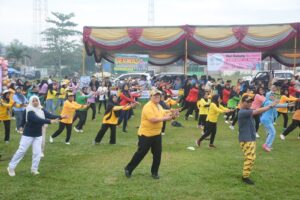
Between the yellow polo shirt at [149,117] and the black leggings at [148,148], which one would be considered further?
the black leggings at [148,148]

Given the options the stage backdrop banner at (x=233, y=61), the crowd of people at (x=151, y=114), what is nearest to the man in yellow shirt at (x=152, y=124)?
the crowd of people at (x=151, y=114)

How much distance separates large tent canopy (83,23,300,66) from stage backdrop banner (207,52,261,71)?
1.24 ft

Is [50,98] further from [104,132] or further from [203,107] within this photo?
[203,107]

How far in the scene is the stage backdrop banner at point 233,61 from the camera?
19062mm

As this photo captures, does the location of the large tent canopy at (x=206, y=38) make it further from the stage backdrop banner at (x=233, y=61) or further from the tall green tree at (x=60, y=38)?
the tall green tree at (x=60, y=38)

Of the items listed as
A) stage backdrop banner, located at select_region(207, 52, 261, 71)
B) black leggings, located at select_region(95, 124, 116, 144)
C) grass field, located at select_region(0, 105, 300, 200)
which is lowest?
grass field, located at select_region(0, 105, 300, 200)

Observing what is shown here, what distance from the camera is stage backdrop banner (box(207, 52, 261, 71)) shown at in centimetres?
1906

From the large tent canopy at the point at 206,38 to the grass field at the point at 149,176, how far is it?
8.41 metres

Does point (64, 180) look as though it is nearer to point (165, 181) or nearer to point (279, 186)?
point (165, 181)

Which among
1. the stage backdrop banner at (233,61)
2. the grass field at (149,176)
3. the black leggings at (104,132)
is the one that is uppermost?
the stage backdrop banner at (233,61)

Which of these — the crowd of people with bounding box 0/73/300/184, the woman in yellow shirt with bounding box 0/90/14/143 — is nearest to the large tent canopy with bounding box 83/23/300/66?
the crowd of people with bounding box 0/73/300/184

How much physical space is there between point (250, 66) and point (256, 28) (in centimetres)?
191

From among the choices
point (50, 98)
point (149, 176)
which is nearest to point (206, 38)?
point (50, 98)

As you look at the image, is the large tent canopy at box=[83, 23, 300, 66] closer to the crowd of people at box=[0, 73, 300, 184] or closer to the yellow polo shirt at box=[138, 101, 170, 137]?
the crowd of people at box=[0, 73, 300, 184]
